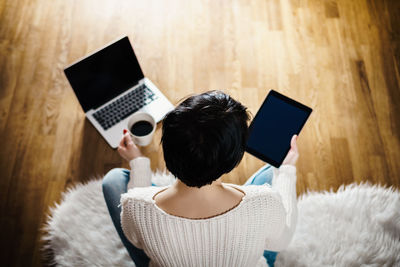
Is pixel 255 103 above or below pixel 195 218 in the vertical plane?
above

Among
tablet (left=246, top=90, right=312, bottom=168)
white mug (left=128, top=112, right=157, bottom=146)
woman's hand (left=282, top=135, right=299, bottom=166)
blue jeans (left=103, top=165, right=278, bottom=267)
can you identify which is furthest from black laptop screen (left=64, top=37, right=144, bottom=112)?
woman's hand (left=282, top=135, right=299, bottom=166)

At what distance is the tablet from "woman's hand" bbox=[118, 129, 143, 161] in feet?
1.47

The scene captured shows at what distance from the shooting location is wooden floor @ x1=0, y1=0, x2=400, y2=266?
1.48 meters

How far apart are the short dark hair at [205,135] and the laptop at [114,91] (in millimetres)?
680

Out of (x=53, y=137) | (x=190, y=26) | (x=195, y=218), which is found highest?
(x=190, y=26)

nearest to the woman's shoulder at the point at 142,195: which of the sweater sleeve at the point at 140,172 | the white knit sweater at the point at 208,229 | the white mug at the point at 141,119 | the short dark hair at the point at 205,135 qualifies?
the white knit sweater at the point at 208,229

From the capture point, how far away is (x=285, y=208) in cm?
98

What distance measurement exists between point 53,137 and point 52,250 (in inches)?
21.4

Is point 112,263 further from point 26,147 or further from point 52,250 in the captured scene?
point 26,147

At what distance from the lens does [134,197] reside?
755 mm

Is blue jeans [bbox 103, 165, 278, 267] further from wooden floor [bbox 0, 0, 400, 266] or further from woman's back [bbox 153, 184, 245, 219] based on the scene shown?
woman's back [bbox 153, 184, 245, 219]

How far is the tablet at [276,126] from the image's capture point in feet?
3.85

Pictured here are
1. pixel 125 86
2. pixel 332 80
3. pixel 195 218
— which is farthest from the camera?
pixel 332 80

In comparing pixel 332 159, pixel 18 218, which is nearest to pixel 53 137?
pixel 18 218
